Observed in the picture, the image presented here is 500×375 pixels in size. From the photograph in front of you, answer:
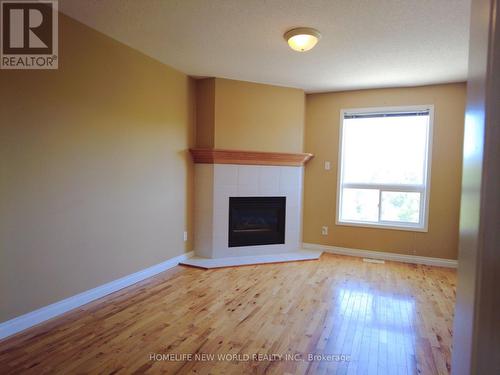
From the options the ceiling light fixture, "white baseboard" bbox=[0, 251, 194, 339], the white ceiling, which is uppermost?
the white ceiling

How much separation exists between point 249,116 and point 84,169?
2.28 m

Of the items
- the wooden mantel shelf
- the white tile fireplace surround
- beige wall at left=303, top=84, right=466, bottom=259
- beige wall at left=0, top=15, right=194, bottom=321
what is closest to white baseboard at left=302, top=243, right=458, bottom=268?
beige wall at left=303, top=84, right=466, bottom=259

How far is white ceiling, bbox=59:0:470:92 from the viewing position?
2.22 meters

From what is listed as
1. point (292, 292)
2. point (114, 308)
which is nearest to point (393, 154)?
point (292, 292)

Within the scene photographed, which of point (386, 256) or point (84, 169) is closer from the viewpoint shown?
point (84, 169)

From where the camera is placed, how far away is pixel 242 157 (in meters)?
4.08

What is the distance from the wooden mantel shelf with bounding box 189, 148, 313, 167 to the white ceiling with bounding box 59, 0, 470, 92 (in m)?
1.01

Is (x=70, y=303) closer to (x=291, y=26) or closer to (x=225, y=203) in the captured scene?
(x=225, y=203)

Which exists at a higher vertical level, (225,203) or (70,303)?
(225,203)

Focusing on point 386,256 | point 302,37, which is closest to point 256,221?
point 386,256

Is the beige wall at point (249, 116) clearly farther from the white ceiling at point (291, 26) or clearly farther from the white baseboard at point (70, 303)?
the white baseboard at point (70, 303)

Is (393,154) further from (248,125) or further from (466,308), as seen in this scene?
(466,308)

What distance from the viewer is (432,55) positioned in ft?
9.86

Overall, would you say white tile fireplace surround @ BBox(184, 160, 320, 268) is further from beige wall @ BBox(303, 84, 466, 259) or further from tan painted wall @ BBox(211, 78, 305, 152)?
beige wall @ BBox(303, 84, 466, 259)
